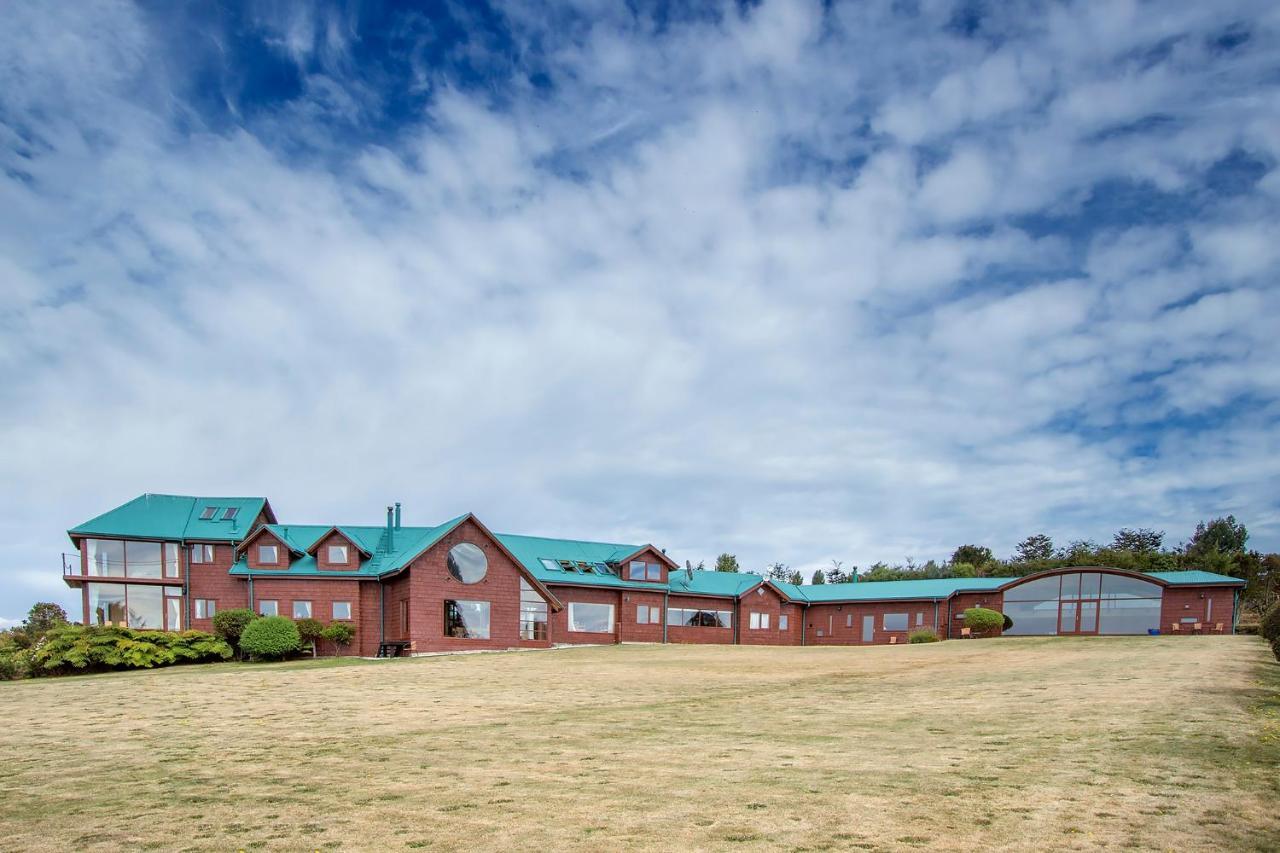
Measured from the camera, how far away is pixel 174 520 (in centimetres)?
4597

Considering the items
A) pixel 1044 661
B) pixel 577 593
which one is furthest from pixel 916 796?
pixel 577 593

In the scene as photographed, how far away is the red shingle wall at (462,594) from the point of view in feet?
132

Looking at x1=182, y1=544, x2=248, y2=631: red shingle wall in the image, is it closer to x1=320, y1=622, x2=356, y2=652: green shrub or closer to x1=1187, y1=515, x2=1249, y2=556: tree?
x1=320, y1=622, x2=356, y2=652: green shrub

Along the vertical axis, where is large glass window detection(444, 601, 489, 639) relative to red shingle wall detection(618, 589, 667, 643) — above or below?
above

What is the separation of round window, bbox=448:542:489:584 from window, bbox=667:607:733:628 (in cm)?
1598

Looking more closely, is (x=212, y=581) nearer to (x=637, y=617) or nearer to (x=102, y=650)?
(x=102, y=650)

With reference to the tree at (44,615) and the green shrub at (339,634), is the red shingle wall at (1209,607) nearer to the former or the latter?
the green shrub at (339,634)

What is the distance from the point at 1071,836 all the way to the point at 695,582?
48.7 meters

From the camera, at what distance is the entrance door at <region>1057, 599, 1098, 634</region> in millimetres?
51344

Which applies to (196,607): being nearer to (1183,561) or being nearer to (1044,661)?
(1044,661)

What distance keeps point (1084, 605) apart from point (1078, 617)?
2.65 feet

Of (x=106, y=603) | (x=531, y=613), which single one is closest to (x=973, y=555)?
(x=531, y=613)

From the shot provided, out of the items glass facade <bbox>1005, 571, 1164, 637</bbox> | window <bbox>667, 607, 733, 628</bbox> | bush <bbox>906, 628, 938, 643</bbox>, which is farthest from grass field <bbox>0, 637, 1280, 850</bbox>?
window <bbox>667, 607, 733, 628</bbox>

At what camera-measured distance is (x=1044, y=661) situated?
103ft
